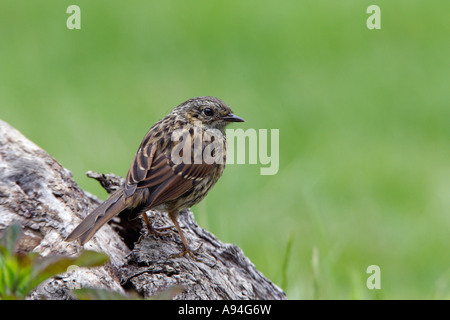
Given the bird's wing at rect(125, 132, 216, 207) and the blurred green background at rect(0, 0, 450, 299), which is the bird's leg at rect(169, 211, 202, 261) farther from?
the blurred green background at rect(0, 0, 450, 299)

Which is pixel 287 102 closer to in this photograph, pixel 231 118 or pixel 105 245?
pixel 231 118

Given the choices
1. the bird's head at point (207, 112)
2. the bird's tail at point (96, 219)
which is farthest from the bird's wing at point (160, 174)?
the bird's head at point (207, 112)

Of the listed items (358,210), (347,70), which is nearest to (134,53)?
(347,70)

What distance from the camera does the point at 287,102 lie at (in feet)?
34.5

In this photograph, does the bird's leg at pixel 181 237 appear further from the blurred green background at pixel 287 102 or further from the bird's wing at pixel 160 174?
the blurred green background at pixel 287 102

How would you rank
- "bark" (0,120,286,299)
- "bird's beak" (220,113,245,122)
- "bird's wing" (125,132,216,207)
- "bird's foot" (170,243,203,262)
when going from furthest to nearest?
"bird's beak" (220,113,245,122), "bird's wing" (125,132,216,207), "bird's foot" (170,243,203,262), "bark" (0,120,286,299)

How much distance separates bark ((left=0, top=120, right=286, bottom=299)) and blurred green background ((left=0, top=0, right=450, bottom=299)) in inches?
56.0

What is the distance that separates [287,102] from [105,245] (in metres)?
6.57

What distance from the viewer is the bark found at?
3.78m

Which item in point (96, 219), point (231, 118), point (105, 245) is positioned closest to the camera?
point (96, 219)

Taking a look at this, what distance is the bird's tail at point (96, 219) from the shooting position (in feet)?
12.5

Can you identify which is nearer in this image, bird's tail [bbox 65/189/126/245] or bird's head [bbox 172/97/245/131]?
bird's tail [bbox 65/189/126/245]

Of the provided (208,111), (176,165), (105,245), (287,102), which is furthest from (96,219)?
(287,102)

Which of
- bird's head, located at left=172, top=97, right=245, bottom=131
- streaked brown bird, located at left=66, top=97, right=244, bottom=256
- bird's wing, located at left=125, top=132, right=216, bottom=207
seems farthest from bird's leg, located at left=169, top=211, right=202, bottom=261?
bird's head, located at left=172, top=97, right=245, bottom=131
